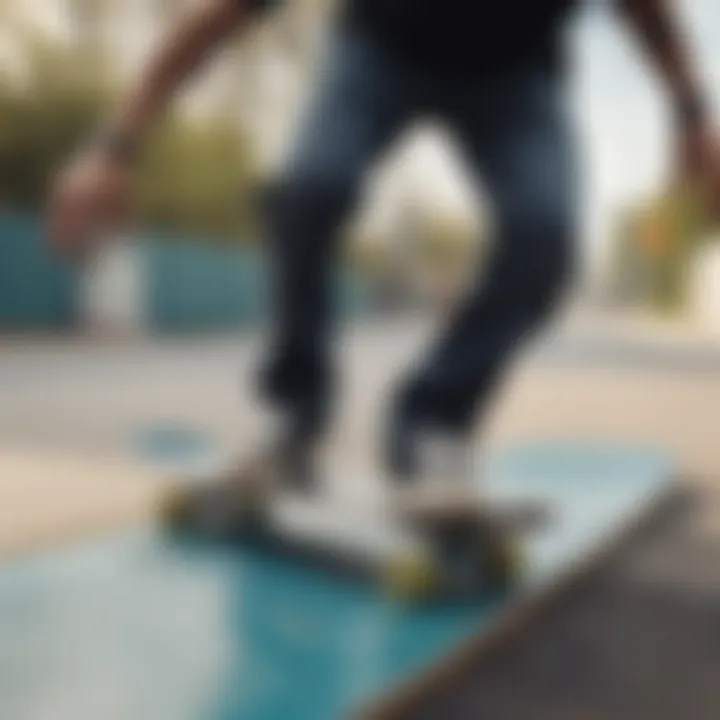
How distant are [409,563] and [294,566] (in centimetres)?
11

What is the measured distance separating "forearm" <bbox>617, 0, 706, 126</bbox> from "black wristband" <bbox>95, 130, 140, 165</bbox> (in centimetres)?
39

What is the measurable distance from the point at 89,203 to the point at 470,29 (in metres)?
0.31

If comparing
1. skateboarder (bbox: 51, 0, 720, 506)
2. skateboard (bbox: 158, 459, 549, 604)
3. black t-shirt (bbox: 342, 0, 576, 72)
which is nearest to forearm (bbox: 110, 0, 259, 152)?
skateboarder (bbox: 51, 0, 720, 506)

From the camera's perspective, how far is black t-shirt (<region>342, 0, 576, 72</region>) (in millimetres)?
685

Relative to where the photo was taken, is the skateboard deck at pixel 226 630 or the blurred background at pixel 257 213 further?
the blurred background at pixel 257 213

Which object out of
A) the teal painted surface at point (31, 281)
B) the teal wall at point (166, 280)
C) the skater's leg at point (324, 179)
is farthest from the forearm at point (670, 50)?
the teal painted surface at point (31, 281)

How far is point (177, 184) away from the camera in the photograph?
0.74m

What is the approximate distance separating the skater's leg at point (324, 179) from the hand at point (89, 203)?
117mm

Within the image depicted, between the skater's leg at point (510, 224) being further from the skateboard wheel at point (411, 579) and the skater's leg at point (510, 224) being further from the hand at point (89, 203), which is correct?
the hand at point (89, 203)

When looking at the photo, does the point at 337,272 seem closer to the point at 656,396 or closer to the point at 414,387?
the point at 414,387

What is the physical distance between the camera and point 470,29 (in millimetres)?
693

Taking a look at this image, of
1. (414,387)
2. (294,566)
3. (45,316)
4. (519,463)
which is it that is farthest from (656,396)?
(45,316)

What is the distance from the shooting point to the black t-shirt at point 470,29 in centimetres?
69

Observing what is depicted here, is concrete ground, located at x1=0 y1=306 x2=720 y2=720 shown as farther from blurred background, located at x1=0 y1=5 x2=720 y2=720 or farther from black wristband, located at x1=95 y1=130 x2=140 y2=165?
black wristband, located at x1=95 y1=130 x2=140 y2=165
